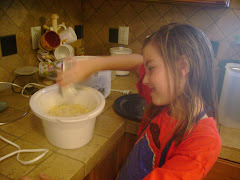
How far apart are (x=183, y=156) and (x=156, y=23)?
108cm

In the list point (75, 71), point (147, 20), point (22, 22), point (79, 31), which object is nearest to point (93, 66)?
point (75, 71)

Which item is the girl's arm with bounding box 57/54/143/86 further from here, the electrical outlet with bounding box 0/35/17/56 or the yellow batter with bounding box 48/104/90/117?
the electrical outlet with bounding box 0/35/17/56

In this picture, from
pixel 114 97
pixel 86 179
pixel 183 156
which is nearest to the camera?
pixel 183 156

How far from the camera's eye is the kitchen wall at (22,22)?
1.18 m

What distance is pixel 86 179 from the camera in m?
0.90

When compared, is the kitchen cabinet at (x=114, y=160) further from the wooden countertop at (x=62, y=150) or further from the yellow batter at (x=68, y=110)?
the yellow batter at (x=68, y=110)

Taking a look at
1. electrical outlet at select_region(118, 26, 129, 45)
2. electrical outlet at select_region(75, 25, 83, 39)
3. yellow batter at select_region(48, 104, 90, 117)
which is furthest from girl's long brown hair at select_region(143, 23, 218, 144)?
electrical outlet at select_region(75, 25, 83, 39)

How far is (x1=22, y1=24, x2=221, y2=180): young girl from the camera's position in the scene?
650mm

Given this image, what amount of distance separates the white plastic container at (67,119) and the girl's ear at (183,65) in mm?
327

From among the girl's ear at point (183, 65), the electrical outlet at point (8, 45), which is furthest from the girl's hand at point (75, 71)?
the electrical outlet at point (8, 45)

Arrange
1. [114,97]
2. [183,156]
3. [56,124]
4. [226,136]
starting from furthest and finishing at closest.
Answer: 1. [114,97]
2. [226,136]
3. [56,124]
4. [183,156]

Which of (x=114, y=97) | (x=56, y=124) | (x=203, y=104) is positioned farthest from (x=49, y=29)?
(x=203, y=104)

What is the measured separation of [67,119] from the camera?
769 mm

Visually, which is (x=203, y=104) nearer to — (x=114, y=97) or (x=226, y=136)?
(x=226, y=136)
